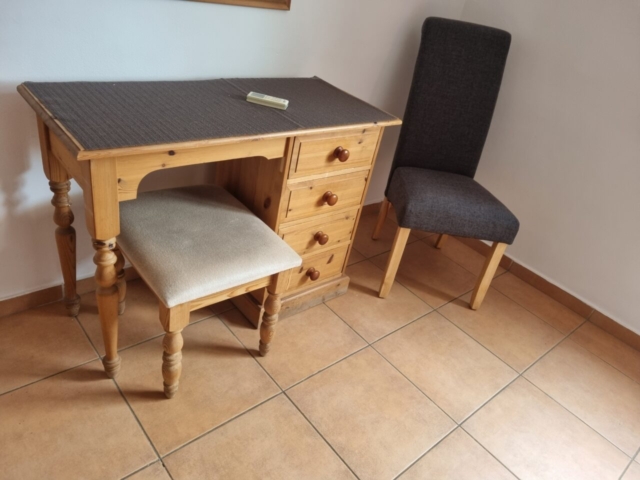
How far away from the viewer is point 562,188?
206cm

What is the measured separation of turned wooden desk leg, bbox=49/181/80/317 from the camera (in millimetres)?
1312

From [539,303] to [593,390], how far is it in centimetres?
50

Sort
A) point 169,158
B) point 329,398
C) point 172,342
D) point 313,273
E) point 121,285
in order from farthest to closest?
point 313,273, point 121,285, point 329,398, point 172,342, point 169,158

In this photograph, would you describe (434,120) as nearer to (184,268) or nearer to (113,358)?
(184,268)

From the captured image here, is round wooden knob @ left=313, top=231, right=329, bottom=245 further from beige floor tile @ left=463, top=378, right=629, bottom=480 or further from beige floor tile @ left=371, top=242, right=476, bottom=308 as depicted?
beige floor tile @ left=463, top=378, right=629, bottom=480

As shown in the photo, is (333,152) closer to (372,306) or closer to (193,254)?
(193,254)

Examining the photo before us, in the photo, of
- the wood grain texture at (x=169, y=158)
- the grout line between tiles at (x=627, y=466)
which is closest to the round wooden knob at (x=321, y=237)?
the wood grain texture at (x=169, y=158)

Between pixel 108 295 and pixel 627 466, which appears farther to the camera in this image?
pixel 627 466

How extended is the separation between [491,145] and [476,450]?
144 centimetres

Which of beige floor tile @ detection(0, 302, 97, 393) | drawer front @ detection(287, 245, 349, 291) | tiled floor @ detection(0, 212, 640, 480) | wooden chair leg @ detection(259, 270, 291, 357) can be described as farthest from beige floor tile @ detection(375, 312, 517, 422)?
Answer: beige floor tile @ detection(0, 302, 97, 393)

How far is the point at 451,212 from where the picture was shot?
1.77 meters

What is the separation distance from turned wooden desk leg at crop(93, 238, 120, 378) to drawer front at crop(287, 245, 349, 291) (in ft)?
2.04

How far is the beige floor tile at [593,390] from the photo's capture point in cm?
160

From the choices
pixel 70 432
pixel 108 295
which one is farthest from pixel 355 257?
pixel 70 432
